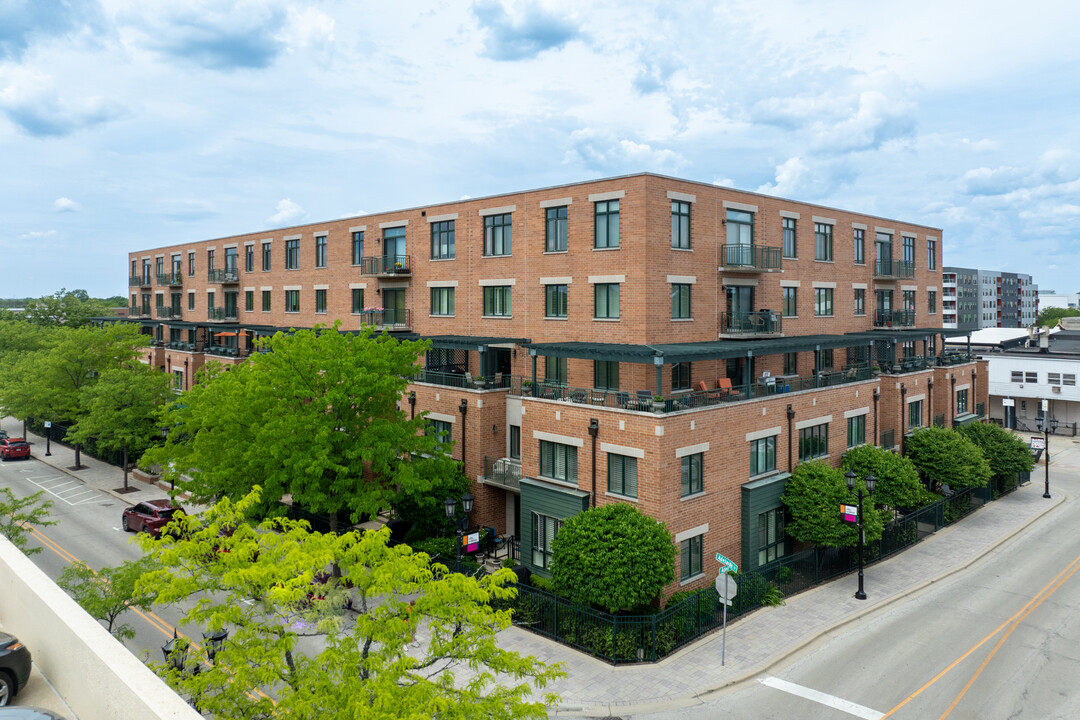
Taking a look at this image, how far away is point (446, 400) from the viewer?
3319 cm

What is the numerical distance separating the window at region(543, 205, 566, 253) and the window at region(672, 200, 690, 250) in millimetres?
5029

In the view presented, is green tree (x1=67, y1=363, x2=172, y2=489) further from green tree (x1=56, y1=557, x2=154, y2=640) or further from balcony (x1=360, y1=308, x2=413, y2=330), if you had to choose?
green tree (x1=56, y1=557, x2=154, y2=640)

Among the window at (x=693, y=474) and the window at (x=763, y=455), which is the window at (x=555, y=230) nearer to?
the window at (x=693, y=474)

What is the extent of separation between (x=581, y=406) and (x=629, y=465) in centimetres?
291

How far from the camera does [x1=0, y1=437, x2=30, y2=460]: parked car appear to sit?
2005 inches

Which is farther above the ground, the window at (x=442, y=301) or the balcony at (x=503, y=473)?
the window at (x=442, y=301)

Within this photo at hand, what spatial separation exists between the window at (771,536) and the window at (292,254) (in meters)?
34.9

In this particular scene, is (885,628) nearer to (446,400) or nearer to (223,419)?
(446,400)

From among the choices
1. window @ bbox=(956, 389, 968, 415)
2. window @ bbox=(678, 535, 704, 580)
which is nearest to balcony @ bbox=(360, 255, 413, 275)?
window @ bbox=(678, 535, 704, 580)

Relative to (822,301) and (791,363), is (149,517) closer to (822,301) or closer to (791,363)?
(791,363)

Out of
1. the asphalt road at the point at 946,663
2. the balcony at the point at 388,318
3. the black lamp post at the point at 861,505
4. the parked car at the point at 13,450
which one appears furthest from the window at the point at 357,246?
the asphalt road at the point at 946,663

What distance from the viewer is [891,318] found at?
4272 centimetres

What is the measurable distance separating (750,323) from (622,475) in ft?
39.5

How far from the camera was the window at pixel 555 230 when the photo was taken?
31656 mm
